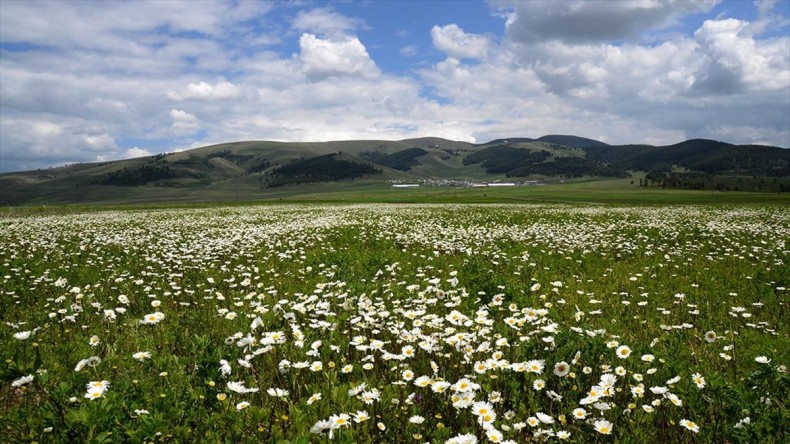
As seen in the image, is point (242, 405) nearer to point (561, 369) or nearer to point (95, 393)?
point (95, 393)

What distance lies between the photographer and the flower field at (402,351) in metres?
3.77

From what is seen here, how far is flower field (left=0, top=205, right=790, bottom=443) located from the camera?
377cm

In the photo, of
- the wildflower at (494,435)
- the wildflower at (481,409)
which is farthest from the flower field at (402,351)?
the wildflower at (481,409)

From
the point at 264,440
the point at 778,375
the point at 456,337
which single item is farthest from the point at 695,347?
the point at 264,440

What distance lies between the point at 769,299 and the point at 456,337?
26.6 feet

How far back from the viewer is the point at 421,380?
433 cm

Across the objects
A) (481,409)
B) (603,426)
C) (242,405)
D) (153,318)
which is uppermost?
(153,318)

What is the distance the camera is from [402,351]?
18.1ft

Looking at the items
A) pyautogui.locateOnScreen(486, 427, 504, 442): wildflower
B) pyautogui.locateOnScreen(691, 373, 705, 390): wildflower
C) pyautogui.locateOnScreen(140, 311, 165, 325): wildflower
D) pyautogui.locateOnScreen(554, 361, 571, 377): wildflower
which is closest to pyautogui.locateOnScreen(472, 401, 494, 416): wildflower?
pyautogui.locateOnScreen(486, 427, 504, 442): wildflower

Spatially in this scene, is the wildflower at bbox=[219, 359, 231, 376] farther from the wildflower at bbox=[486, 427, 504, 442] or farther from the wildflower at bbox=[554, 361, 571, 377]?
the wildflower at bbox=[554, 361, 571, 377]

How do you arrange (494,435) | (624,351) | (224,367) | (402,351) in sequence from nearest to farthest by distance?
(494,435), (224,367), (624,351), (402,351)

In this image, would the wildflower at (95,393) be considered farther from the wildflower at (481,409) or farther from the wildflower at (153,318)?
the wildflower at (481,409)

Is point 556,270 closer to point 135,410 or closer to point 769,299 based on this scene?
point 769,299

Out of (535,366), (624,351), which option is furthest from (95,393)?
(624,351)
